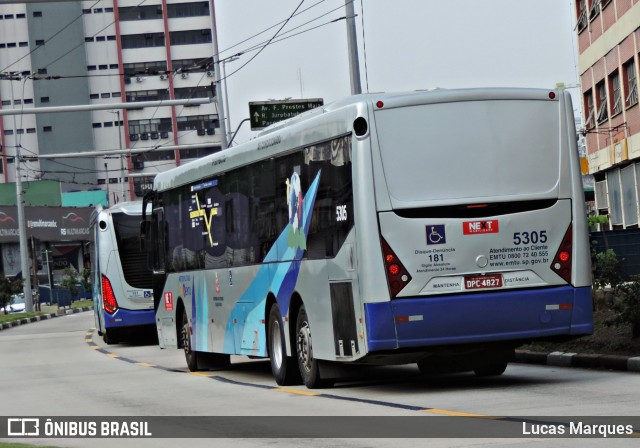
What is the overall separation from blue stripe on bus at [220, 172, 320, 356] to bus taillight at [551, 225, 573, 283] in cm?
270

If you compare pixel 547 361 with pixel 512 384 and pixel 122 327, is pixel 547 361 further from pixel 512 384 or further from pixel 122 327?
pixel 122 327

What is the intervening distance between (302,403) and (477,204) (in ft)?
8.54

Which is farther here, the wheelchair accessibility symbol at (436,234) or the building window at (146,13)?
the building window at (146,13)

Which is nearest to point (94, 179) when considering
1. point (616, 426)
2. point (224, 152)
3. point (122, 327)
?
point (122, 327)

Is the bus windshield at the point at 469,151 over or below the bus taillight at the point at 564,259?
over

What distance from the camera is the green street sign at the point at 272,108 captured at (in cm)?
3981

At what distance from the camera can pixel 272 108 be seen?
132 ft

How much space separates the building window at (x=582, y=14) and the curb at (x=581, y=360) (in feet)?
93.7

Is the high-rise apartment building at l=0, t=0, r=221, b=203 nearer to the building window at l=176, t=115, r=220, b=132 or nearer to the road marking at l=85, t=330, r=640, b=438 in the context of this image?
the building window at l=176, t=115, r=220, b=132

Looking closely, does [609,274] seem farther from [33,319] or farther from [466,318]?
[33,319]

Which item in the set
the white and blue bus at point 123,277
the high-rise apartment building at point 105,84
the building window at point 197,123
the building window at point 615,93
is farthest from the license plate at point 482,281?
the building window at point 197,123

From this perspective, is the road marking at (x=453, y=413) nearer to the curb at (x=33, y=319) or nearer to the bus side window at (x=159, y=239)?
the bus side window at (x=159, y=239)

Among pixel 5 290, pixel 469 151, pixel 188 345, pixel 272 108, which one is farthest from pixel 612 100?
pixel 5 290

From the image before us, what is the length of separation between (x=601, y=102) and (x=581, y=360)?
2907 cm
